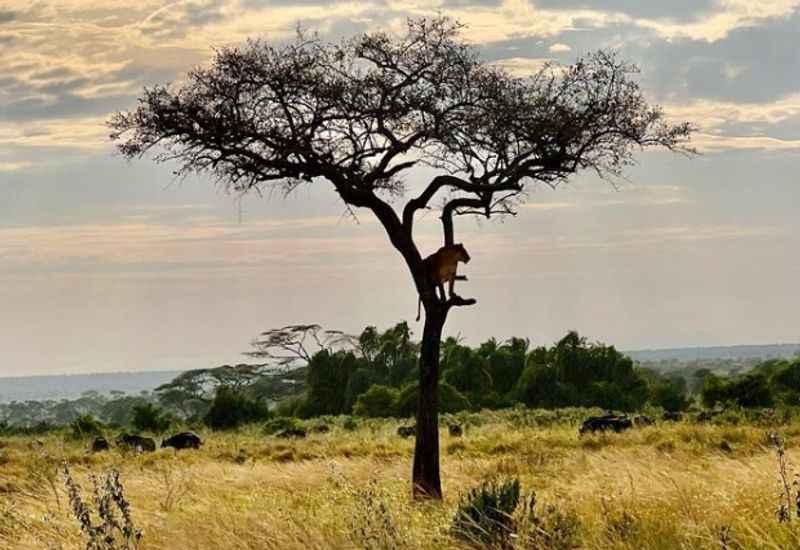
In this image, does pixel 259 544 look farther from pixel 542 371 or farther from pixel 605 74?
pixel 542 371

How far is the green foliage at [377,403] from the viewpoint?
4397cm

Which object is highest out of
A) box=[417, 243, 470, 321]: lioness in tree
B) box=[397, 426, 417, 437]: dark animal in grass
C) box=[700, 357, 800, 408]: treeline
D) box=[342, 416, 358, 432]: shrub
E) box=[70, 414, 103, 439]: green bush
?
box=[417, 243, 470, 321]: lioness in tree

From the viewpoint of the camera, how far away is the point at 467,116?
638 inches

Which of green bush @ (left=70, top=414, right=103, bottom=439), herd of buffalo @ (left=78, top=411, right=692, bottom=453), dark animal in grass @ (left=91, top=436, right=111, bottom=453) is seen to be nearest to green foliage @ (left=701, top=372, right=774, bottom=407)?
herd of buffalo @ (left=78, top=411, right=692, bottom=453)

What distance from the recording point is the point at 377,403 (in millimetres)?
44969

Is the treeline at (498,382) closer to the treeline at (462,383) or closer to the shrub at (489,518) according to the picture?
the treeline at (462,383)

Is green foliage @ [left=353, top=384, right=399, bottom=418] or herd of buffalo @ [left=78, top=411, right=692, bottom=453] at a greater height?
herd of buffalo @ [left=78, top=411, right=692, bottom=453]

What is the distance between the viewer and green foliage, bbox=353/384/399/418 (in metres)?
44.0

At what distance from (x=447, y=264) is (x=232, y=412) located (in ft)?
96.6

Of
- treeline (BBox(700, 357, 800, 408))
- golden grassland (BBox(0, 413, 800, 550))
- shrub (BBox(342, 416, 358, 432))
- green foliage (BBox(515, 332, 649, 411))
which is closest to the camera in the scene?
golden grassland (BBox(0, 413, 800, 550))

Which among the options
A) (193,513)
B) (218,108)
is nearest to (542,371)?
(218,108)

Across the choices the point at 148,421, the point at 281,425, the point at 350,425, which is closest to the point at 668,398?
the point at 350,425

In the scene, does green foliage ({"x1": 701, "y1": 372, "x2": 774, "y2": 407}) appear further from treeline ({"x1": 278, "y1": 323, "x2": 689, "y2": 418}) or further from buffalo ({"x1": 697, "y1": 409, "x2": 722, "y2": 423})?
buffalo ({"x1": 697, "y1": 409, "x2": 722, "y2": 423})

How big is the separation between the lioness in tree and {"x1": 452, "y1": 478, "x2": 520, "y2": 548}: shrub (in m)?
5.21
